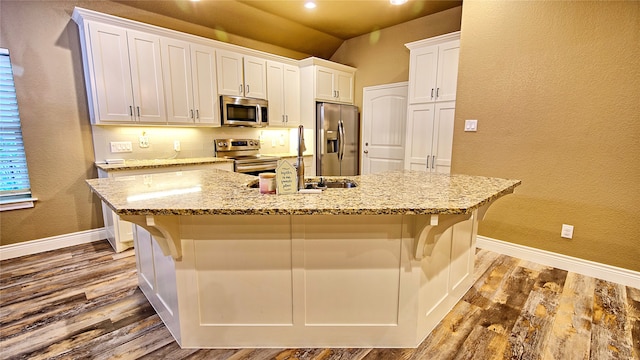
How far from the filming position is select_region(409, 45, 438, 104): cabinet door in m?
3.73

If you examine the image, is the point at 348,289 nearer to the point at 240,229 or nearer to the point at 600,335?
the point at 240,229

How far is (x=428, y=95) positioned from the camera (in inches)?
150

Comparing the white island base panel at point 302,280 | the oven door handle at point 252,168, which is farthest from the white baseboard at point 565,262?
the oven door handle at point 252,168

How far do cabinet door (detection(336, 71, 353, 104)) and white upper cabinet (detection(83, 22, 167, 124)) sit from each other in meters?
2.58

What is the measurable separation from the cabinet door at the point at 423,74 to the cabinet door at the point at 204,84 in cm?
248

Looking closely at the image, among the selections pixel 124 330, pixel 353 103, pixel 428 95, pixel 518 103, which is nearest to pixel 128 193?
pixel 124 330

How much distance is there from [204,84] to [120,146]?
117cm

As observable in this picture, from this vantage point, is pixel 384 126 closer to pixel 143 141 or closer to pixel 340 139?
pixel 340 139

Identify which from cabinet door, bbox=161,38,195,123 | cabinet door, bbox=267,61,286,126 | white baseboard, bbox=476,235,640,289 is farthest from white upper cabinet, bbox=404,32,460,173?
cabinet door, bbox=161,38,195,123

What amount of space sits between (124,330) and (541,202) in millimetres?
3411

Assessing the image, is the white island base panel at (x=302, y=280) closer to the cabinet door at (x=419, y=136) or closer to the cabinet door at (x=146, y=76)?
the cabinet door at (x=146, y=76)

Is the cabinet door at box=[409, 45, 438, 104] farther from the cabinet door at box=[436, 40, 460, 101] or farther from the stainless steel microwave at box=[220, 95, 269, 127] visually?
the stainless steel microwave at box=[220, 95, 269, 127]

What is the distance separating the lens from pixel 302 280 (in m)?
1.63

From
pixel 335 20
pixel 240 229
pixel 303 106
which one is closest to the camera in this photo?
pixel 240 229
